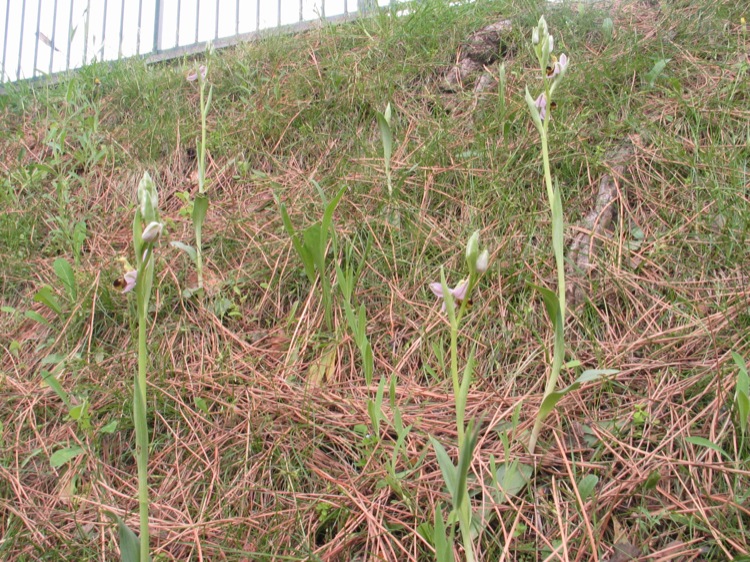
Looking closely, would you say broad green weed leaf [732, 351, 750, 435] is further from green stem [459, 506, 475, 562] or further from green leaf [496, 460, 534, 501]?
green stem [459, 506, 475, 562]

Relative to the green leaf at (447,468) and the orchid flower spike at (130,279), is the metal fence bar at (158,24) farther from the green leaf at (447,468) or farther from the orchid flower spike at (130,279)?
the green leaf at (447,468)

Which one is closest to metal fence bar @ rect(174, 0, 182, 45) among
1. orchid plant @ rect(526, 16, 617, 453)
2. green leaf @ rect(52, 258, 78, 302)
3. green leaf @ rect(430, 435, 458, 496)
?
green leaf @ rect(52, 258, 78, 302)

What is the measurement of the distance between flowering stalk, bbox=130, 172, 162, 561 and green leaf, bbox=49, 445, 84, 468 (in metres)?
0.55

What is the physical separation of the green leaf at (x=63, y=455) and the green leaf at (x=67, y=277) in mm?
702

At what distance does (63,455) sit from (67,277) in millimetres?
797

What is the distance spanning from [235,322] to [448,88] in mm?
1709

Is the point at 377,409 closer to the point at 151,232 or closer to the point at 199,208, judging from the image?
the point at 151,232

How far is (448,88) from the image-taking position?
3.23 meters

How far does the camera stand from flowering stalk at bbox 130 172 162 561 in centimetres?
134

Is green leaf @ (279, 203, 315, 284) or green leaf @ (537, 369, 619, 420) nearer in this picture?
green leaf @ (537, 369, 619, 420)

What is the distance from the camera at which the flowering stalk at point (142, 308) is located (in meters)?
1.34

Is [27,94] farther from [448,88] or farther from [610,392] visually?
[610,392]

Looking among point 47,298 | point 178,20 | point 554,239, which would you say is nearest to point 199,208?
point 47,298

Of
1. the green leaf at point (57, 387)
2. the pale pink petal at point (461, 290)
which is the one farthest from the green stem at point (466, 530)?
the green leaf at point (57, 387)
